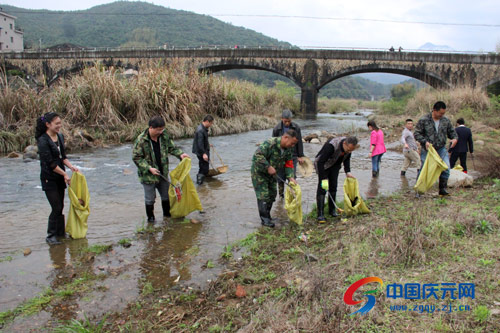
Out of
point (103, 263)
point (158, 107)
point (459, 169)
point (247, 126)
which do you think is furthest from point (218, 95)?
point (103, 263)

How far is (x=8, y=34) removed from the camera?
225 ft

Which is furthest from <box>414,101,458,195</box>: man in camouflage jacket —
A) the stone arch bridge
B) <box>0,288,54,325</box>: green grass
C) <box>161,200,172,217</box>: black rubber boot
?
the stone arch bridge

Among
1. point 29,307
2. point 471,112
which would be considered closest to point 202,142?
point 29,307

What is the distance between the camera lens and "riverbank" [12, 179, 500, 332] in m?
2.75

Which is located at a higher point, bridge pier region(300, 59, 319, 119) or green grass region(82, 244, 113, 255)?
bridge pier region(300, 59, 319, 119)

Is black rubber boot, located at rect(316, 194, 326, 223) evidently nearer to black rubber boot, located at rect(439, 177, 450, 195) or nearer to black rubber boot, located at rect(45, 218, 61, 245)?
black rubber boot, located at rect(439, 177, 450, 195)

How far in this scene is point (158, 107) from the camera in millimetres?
15102

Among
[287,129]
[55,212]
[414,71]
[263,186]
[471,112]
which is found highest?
[414,71]

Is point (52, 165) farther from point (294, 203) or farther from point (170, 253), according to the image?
point (294, 203)

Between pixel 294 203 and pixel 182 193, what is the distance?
1.80 m

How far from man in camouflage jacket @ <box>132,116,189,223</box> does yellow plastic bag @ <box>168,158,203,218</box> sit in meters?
0.13

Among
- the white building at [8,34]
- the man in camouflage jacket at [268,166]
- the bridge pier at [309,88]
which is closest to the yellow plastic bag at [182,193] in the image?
the man in camouflage jacket at [268,166]

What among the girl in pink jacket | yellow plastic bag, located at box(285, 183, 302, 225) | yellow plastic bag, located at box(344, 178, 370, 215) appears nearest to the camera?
yellow plastic bag, located at box(285, 183, 302, 225)

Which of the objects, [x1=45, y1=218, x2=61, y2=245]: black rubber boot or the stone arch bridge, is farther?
the stone arch bridge
